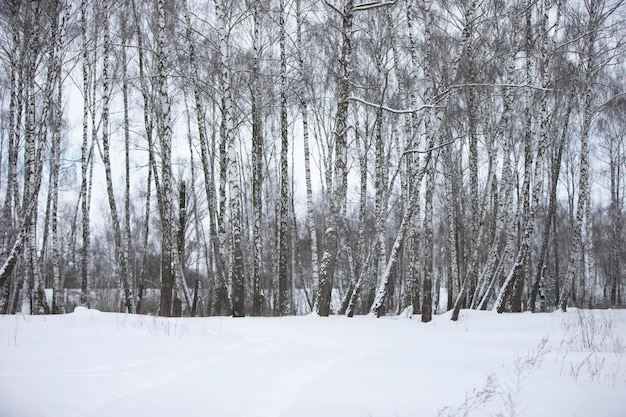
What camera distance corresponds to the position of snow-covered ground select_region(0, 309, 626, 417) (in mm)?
3260

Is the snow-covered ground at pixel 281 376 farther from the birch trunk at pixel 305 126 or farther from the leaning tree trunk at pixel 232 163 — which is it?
the birch trunk at pixel 305 126

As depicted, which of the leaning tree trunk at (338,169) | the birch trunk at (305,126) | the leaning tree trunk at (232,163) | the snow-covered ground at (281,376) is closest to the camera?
the snow-covered ground at (281,376)

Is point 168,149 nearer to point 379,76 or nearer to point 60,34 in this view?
point 60,34

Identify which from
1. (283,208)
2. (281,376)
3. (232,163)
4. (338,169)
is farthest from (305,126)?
(281,376)

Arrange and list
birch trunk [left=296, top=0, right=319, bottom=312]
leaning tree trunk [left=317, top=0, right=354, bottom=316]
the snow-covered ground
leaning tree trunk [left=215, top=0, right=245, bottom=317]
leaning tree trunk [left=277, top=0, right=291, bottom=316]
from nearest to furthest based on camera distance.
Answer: the snow-covered ground < leaning tree trunk [left=317, top=0, right=354, bottom=316] < leaning tree trunk [left=215, top=0, right=245, bottom=317] < leaning tree trunk [left=277, top=0, right=291, bottom=316] < birch trunk [left=296, top=0, right=319, bottom=312]

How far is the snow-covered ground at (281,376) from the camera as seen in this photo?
3.26 meters

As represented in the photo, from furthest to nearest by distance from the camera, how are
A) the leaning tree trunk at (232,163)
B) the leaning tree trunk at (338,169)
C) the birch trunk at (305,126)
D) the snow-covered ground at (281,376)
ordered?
1. the birch trunk at (305,126)
2. the leaning tree trunk at (232,163)
3. the leaning tree trunk at (338,169)
4. the snow-covered ground at (281,376)

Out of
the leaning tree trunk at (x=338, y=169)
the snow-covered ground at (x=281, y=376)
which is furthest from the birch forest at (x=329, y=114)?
the snow-covered ground at (x=281, y=376)

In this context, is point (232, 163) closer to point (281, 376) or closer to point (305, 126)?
point (305, 126)

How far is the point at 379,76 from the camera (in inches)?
633

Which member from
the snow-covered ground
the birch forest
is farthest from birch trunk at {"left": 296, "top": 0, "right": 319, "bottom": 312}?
the snow-covered ground

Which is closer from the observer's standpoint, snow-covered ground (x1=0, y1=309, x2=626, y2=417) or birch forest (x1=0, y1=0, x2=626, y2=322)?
snow-covered ground (x1=0, y1=309, x2=626, y2=417)

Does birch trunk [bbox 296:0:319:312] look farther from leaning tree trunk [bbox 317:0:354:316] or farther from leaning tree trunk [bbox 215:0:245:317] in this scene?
leaning tree trunk [bbox 215:0:245:317]

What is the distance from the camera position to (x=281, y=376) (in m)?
4.21
